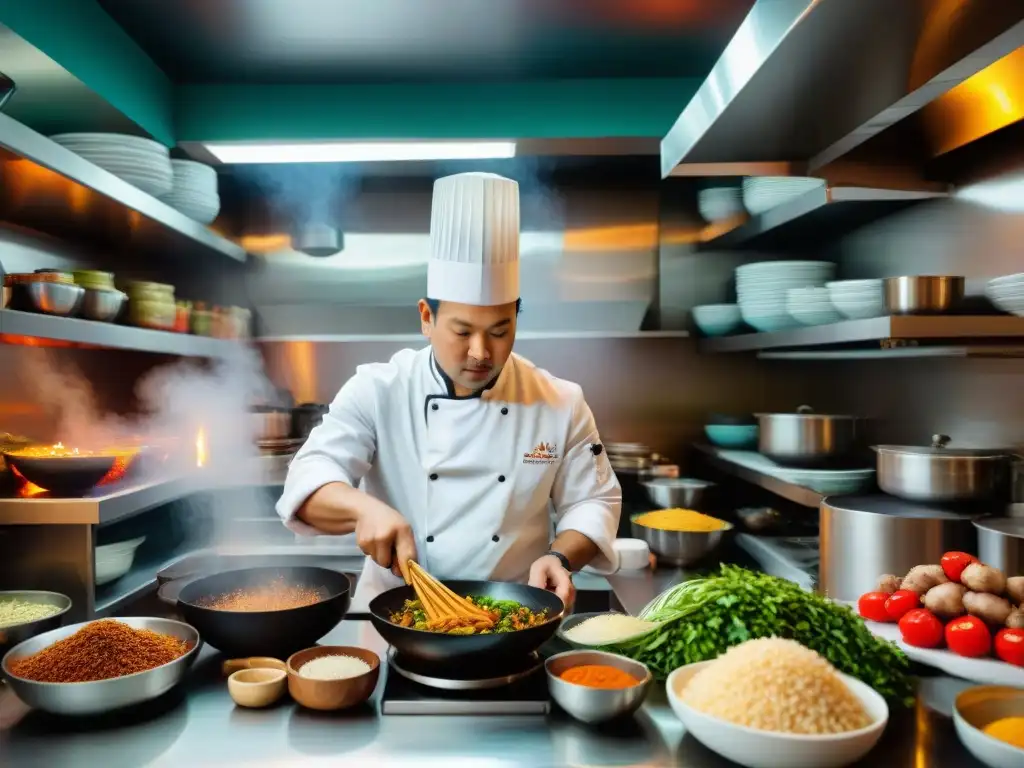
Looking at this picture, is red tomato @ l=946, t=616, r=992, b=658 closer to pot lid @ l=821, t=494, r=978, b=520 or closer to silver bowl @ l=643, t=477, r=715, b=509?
pot lid @ l=821, t=494, r=978, b=520

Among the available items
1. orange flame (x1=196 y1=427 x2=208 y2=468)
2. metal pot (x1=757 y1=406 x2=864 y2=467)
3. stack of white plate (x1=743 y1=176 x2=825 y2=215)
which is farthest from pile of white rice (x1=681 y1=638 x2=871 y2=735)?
orange flame (x1=196 y1=427 x2=208 y2=468)

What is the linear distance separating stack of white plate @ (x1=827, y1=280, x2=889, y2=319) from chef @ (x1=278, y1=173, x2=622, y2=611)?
1.00 metres

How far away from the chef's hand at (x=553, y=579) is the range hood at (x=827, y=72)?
3.47 feet

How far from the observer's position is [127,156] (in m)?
3.05

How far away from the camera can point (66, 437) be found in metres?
3.33

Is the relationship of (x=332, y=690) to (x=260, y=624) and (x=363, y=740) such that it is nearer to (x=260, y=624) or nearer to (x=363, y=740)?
(x=363, y=740)

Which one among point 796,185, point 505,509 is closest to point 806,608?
point 505,509

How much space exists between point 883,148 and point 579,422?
1168 millimetres

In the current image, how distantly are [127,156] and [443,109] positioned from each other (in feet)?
5.74

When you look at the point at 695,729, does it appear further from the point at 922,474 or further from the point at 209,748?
the point at 922,474

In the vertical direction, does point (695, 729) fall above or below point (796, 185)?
below

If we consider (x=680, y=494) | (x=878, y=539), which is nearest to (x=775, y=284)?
(x=680, y=494)

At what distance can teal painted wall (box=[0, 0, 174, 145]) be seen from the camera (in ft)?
9.14

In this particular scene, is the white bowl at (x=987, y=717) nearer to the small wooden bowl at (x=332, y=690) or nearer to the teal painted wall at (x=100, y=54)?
the small wooden bowl at (x=332, y=690)
